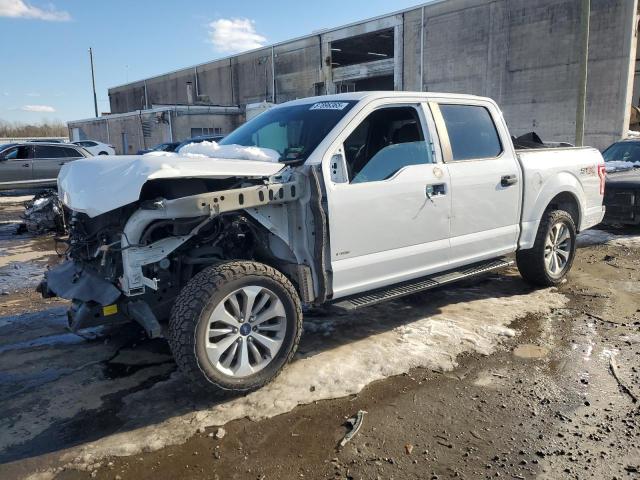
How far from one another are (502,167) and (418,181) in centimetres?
126

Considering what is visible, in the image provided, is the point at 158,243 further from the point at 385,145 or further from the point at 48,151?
the point at 48,151

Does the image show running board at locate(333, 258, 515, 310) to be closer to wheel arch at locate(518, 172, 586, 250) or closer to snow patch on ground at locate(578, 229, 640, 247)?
wheel arch at locate(518, 172, 586, 250)

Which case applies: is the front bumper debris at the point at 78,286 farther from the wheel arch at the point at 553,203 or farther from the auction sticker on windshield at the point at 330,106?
the wheel arch at the point at 553,203

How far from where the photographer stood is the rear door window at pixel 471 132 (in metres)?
4.74

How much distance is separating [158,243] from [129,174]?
48 cm

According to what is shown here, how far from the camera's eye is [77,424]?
3.21 meters

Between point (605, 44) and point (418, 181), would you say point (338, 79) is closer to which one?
point (605, 44)

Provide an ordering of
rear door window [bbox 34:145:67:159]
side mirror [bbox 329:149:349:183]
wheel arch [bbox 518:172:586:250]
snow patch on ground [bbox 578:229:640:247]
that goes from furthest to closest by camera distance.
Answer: rear door window [bbox 34:145:67:159]
snow patch on ground [bbox 578:229:640:247]
wheel arch [bbox 518:172:586:250]
side mirror [bbox 329:149:349:183]

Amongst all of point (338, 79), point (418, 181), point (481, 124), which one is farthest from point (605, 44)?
point (418, 181)

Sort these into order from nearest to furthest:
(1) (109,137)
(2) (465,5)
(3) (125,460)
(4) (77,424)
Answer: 1. (3) (125,460)
2. (4) (77,424)
3. (2) (465,5)
4. (1) (109,137)

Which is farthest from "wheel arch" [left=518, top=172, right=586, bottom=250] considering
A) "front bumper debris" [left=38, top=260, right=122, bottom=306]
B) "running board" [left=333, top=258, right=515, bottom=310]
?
"front bumper debris" [left=38, top=260, right=122, bottom=306]

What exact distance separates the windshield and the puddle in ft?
7.68

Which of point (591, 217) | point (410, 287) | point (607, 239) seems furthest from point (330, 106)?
point (607, 239)

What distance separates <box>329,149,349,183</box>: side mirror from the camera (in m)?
3.81
